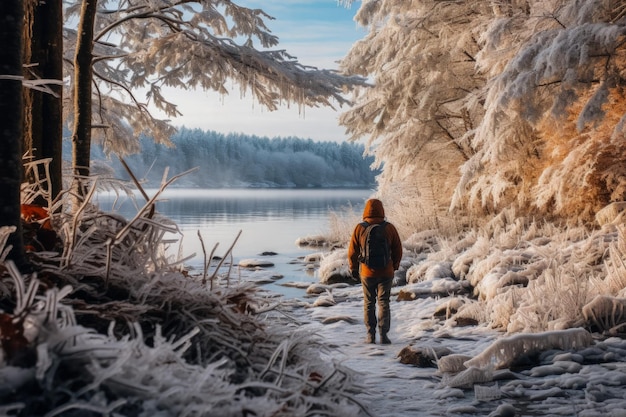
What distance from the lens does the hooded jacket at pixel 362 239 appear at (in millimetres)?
7285

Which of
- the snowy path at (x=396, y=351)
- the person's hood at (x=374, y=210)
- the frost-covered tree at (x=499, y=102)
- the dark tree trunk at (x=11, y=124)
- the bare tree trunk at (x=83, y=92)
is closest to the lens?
the dark tree trunk at (x=11, y=124)

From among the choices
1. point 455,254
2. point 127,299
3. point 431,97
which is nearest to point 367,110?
point 431,97

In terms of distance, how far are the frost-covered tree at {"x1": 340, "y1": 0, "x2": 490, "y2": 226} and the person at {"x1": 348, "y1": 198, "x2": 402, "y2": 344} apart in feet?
21.2

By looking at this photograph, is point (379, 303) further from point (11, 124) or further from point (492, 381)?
point (11, 124)

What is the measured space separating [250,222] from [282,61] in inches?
976

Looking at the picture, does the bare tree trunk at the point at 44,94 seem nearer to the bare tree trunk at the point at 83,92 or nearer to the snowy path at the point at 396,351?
the bare tree trunk at the point at 83,92

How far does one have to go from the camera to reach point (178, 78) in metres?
10.3

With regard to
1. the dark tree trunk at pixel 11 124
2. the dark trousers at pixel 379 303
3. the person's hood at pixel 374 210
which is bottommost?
the dark trousers at pixel 379 303

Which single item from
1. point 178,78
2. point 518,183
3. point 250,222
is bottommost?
point 250,222

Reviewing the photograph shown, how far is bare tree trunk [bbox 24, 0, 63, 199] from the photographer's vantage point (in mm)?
4707

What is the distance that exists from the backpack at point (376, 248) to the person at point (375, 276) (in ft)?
0.18

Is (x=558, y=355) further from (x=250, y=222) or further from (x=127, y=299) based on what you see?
(x=250, y=222)

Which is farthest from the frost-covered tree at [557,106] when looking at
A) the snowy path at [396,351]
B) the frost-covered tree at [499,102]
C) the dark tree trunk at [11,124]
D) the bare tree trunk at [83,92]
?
the dark tree trunk at [11,124]

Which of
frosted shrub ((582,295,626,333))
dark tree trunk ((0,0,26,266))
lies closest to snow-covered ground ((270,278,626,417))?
frosted shrub ((582,295,626,333))
